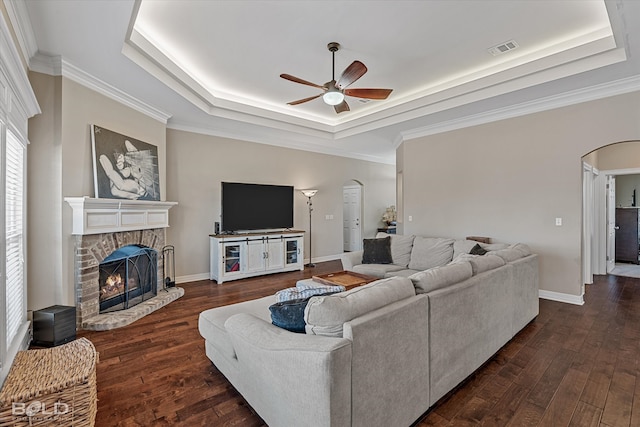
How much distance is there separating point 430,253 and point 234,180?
12.8ft

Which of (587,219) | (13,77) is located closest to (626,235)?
(587,219)

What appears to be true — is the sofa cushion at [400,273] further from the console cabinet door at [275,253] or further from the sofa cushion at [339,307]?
the console cabinet door at [275,253]

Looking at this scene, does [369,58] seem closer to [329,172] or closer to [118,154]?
[118,154]

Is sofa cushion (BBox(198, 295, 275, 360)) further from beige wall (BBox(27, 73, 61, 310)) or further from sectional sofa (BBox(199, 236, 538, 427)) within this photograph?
beige wall (BBox(27, 73, 61, 310))

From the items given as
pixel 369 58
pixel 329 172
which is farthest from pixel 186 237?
pixel 369 58

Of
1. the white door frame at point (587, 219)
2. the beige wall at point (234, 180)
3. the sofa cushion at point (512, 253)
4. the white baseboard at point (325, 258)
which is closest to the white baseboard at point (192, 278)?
the beige wall at point (234, 180)

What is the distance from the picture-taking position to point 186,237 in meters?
5.49

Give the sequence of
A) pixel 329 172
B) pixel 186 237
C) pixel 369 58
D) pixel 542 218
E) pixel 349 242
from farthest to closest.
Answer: pixel 349 242 → pixel 329 172 → pixel 186 237 → pixel 542 218 → pixel 369 58

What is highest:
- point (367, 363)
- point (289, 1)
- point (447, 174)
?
point (289, 1)

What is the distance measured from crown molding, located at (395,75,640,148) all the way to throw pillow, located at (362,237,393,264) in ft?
7.55

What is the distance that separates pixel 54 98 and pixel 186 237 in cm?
283

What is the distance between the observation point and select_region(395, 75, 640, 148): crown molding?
376 centimetres

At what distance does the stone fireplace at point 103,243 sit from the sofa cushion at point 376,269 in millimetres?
2764

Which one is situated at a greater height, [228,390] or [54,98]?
[54,98]
